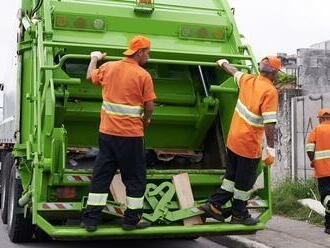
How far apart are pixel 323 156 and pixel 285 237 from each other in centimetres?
108

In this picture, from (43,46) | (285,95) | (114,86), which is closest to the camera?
(114,86)

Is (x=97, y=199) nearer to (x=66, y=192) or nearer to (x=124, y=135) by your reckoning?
(x=66, y=192)

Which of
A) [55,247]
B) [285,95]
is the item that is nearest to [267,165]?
[55,247]

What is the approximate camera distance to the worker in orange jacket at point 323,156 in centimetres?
710

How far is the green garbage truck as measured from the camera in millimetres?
5477

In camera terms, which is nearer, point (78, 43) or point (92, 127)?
point (78, 43)

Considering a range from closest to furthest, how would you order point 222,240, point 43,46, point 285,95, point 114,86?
point 114,86 → point 43,46 → point 222,240 → point 285,95

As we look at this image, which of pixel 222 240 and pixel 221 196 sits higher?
pixel 221 196

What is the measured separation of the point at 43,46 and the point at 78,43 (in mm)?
570

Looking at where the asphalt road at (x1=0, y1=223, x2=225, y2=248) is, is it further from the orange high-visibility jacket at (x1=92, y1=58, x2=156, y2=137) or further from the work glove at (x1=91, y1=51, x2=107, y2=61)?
the work glove at (x1=91, y1=51, x2=107, y2=61)

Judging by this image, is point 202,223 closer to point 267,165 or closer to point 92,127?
point 267,165

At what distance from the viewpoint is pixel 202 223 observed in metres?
5.72

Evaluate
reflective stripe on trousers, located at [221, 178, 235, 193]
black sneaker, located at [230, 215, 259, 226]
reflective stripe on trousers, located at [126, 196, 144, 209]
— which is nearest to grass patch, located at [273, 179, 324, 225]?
black sneaker, located at [230, 215, 259, 226]

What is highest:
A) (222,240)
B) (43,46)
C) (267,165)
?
(43,46)
